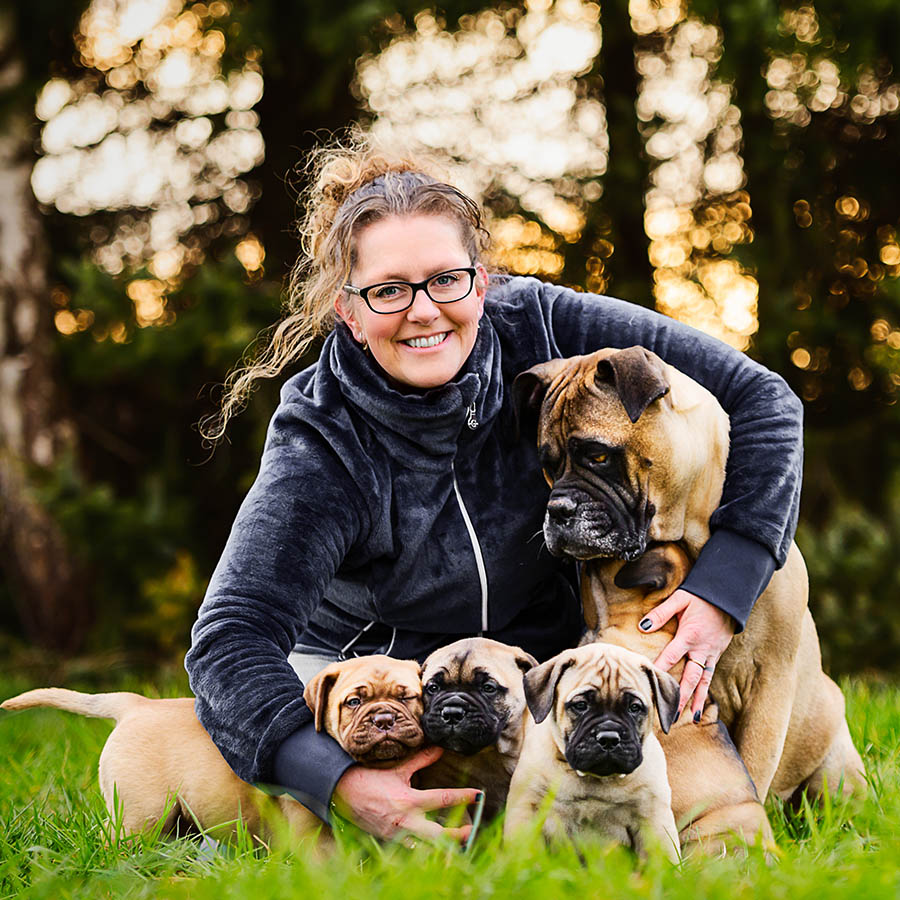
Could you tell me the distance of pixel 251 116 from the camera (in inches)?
340

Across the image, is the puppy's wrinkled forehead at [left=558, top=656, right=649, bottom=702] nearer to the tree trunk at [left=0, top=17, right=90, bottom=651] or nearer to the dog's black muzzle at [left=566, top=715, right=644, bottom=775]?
the dog's black muzzle at [left=566, top=715, right=644, bottom=775]

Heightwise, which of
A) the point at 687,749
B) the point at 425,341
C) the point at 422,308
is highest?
the point at 422,308

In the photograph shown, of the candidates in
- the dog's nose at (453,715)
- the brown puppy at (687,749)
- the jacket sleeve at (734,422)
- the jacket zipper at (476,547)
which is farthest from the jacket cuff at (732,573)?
the dog's nose at (453,715)

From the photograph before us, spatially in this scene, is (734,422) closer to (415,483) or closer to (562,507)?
(562,507)

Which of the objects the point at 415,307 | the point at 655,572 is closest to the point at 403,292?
the point at 415,307

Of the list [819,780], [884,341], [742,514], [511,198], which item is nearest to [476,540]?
[742,514]

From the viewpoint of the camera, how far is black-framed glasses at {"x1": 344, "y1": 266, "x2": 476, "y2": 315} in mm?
3686

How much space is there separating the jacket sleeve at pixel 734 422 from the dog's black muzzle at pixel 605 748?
0.74 metres

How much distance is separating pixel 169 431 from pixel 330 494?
5.35 m

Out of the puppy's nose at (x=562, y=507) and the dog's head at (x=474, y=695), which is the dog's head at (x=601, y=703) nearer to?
the dog's head at (x=474, y=695)

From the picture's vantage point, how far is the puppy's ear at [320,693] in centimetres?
328

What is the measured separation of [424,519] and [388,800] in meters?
1.05

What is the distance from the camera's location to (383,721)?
3.16m

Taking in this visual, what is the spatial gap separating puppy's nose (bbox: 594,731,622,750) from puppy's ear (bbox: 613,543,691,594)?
0.80 metres
